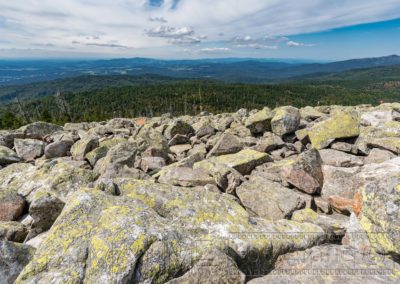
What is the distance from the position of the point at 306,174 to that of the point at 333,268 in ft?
15.4

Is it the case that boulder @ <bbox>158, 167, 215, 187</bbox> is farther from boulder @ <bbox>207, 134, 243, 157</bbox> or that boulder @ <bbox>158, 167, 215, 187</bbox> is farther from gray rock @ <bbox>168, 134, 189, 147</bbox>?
gray rock @ <bbox>168, 134, 189, 147</bbox>

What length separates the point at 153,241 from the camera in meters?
5.17

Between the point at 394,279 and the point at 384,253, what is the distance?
0.62 m

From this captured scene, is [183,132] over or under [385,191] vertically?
under

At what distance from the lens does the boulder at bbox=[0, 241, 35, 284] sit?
17.8 ft

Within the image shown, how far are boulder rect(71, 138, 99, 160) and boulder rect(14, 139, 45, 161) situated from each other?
3.11 meters

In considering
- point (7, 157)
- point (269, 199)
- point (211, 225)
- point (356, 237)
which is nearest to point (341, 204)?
point (356, 237)

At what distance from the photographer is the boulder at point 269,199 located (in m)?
8.19

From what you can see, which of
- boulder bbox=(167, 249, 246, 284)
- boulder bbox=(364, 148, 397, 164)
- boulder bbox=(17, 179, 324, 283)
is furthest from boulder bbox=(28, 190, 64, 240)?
boulder bbox=(364, 148, 397, 164)

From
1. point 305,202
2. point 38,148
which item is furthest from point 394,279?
point 38,148

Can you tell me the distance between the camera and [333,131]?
45.9 ft

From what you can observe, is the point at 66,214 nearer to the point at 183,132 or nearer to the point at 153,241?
the point at 153,241

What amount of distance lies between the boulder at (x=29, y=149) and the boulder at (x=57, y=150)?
114cm

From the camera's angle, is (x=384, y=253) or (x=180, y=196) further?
(x=180, y=196)
